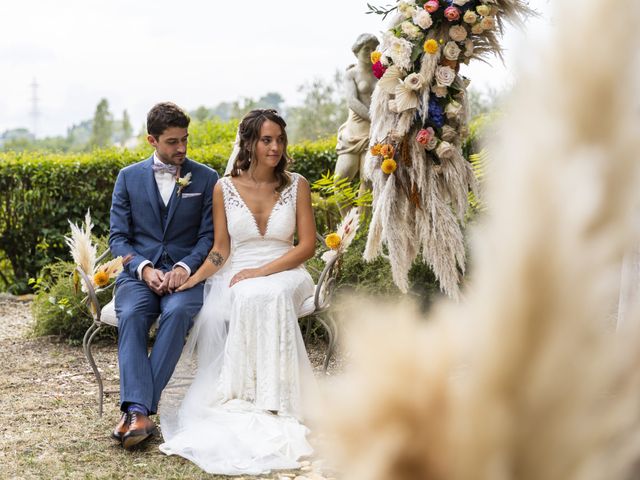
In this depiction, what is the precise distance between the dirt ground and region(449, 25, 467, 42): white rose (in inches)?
87.2

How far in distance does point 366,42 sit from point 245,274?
3.04 m

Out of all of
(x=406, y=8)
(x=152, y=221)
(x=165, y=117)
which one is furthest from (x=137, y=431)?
(x=406, y=8)

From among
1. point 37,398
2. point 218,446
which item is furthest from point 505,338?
point 37,398

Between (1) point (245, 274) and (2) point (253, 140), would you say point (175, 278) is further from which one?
(2) point (253, 140)

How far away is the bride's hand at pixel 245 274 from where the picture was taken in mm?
4445

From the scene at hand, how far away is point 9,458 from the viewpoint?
3818 mm

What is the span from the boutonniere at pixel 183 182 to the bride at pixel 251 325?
181 millimetres

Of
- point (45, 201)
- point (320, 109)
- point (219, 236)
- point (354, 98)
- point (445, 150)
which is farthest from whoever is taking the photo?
point (320, 109)

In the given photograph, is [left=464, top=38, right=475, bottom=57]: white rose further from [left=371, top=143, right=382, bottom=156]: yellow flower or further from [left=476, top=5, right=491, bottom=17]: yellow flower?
[left=371, top=143, right=382, bottom=156]: yellow flower

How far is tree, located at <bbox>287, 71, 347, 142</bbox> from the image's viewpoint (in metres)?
18.2

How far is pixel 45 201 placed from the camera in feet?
28.8

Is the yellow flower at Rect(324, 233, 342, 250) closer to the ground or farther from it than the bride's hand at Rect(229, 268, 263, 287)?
farther from it

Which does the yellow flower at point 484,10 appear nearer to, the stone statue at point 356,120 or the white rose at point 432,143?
the white rose at point 432,143

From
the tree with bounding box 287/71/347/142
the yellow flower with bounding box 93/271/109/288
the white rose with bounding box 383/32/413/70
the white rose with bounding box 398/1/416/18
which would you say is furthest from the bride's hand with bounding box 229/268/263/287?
the tree with bounding box 287/71/347/142
